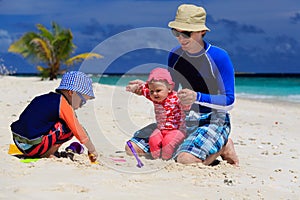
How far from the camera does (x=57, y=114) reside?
3.95m

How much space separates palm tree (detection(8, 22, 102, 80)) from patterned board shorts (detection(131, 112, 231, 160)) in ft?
55.8

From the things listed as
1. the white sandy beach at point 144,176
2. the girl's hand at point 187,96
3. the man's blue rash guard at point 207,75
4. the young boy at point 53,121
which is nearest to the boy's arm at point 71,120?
the young boy at point 53,121

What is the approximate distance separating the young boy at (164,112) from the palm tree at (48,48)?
16.8 m

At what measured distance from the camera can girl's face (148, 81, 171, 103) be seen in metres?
4.38

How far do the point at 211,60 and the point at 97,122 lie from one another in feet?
9.55

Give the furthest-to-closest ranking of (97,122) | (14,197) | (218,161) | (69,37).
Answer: (69,37), (97,122), (218,161), (14,197)

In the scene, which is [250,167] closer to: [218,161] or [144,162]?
[218,161]

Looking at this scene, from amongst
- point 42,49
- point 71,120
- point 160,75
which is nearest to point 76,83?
point 71,120

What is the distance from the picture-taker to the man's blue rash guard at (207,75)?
13.7ft

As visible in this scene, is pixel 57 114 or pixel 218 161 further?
pixel 218 161

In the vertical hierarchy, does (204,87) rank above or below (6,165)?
above

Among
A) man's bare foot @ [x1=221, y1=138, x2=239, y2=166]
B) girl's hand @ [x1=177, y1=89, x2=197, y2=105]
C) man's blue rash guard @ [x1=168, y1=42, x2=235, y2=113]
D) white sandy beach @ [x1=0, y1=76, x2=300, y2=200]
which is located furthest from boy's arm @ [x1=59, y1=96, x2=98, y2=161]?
man's bare foot @ [x1=221, y1=138, x2=239, y2=166]

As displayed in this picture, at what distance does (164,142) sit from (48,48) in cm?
1733

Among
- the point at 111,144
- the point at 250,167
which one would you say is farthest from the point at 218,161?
the point at 111,144
